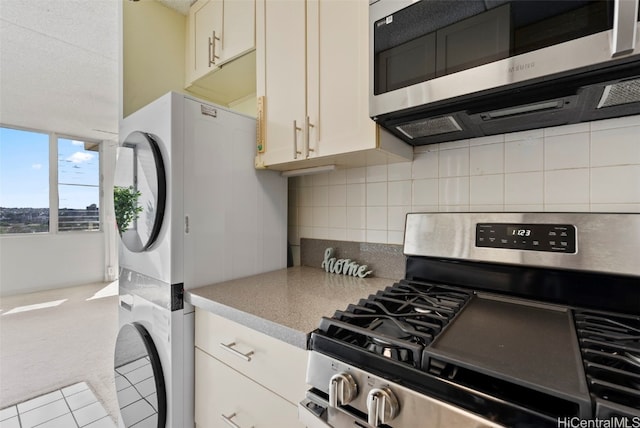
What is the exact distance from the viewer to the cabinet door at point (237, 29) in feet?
4.87

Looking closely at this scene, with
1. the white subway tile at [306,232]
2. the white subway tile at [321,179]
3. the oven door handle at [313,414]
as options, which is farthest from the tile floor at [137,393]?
the white subway tile at [321,179]

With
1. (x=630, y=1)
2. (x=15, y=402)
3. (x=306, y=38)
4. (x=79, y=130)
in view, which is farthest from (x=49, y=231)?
(x=630, y=1)

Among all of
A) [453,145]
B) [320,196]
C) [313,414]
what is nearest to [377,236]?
[320,196]

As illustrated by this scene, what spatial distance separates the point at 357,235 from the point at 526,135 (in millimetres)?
828

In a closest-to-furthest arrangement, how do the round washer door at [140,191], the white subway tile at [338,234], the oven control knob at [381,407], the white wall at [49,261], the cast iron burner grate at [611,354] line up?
the cast iron burner grate at [611,354] < the oven control knob at [381,407] < the round washer door at [140,191] < the white subway tile at [338,234] < the white wall at [49,261]

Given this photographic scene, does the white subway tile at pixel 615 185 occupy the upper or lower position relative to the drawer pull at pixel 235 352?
upper

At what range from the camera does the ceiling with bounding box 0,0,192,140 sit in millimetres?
2047

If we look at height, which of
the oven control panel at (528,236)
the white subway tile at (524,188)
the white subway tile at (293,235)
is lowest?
the white subway tile at (293,235)

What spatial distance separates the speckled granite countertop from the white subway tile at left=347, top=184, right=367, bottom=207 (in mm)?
383

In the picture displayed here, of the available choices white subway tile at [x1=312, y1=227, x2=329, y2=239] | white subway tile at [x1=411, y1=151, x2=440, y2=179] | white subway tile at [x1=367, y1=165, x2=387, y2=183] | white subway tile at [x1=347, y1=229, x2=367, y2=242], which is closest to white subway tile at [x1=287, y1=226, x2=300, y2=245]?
white subway tile at [x1=312, y1=227, x2=329, y2=239]

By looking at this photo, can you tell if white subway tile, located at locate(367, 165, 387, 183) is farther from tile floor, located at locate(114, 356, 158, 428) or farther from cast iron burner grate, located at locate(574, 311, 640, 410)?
tile floor, located at locate(114, 356, 158, 428)

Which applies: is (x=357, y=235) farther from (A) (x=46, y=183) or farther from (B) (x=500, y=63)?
(A) (x=46, y=183)

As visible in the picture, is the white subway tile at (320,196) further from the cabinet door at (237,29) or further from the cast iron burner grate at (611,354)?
the cast iron burner grate at (611,354)

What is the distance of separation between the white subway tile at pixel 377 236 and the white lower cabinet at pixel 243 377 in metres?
0.73
